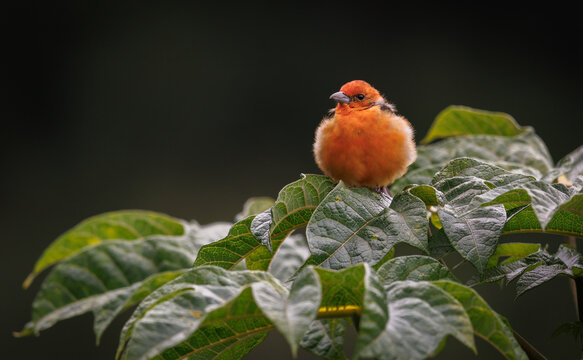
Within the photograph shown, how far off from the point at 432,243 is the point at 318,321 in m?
0.23

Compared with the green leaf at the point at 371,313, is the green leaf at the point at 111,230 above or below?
below

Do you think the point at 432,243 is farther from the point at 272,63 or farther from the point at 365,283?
the point at 272,63

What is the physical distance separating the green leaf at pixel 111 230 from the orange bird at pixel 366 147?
49 cm

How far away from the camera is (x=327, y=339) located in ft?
3.05

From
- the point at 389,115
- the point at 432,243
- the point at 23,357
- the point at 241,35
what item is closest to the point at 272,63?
the point at 241,35

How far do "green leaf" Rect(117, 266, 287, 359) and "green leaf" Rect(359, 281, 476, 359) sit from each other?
16cm

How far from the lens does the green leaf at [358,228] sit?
96cm

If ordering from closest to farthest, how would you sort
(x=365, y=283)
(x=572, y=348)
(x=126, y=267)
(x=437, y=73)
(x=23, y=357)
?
(x=365, y=283)
(x=126, y=267)
(x=572, y=348)
(x=23, y=357)
(x=437, y=73)

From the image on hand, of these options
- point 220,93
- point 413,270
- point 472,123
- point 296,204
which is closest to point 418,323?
point 413,270

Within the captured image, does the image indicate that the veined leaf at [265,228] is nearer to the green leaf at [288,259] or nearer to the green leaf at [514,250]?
the green leaf at [514,250]

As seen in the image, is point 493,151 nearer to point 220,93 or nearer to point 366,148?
point 366,148

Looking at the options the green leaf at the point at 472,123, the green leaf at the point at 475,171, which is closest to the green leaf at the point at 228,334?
the green leaf at the point at 475,171

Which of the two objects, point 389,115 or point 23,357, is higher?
point 389,115

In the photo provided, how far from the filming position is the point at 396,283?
2.82ft
